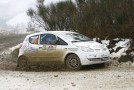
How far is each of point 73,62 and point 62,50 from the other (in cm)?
78

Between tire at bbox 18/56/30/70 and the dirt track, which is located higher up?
tire at bbox 18/56/30/70

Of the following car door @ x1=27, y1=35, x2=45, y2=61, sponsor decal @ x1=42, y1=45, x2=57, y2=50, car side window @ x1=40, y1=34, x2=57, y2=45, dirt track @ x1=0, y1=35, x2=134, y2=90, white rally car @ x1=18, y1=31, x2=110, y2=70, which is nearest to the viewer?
dirt track @ x1=0, y1=35, x2=134, y2=90

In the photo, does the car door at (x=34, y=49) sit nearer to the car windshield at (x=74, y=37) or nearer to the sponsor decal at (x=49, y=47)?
the sponsor decal at (x=49, y=47)

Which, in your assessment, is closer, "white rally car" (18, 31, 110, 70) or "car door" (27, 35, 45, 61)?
"white rally car" (18, 31, 110, 70)

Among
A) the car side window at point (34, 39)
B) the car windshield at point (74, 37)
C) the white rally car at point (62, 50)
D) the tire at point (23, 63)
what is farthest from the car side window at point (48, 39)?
the tire at point (23, 63)

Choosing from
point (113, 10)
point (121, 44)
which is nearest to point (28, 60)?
point (121, 44)

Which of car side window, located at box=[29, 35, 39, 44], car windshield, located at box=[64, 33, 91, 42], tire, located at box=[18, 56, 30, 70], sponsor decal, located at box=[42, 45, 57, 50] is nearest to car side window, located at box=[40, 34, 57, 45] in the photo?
sponsor decal, located at box=[42, 45, 57, 50]

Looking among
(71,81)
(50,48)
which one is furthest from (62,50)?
(71,81)

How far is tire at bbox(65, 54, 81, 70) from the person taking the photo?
1677 centimetres

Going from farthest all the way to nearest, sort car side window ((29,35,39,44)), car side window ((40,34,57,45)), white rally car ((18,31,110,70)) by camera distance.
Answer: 1. car side window ((29,35,39,44))
2. car side window ((40,34,57,45))
3. white rally car ((18,31,110,70))

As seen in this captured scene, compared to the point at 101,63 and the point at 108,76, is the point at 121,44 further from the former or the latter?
the point at 108,76

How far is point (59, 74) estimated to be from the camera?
15773 millimetres

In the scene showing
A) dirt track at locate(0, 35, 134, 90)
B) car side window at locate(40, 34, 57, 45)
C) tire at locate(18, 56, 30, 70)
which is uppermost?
car side window at locate(40, 34, 57, 45)

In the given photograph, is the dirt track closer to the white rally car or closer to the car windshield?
the white rally car
